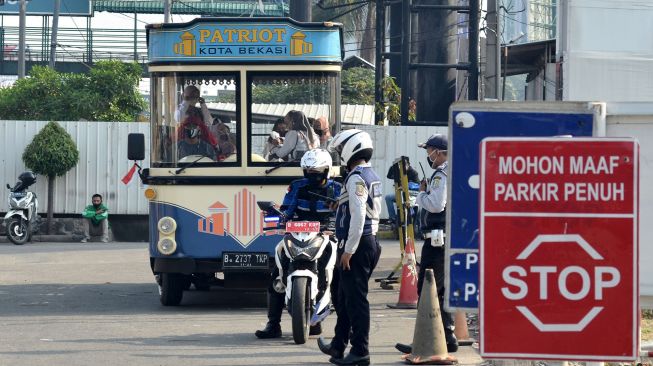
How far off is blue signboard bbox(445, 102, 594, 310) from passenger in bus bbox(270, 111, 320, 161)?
239 inches

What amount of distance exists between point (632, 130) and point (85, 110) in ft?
75.5

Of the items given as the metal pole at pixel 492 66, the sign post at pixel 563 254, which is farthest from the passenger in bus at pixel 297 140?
the sign post at pixel 563 254

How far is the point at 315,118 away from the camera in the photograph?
12922 mm

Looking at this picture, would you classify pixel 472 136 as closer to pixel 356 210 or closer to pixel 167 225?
pixel 356 210

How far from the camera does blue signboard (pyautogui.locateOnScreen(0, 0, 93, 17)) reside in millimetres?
53594

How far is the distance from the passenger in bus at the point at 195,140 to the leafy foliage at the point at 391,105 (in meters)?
14.2

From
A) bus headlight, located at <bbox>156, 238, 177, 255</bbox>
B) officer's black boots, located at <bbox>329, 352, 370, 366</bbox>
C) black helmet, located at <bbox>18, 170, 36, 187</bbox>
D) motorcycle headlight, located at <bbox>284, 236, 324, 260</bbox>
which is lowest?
officer's black boots, located at <bbox>329, 352, 370, 366</bbox>

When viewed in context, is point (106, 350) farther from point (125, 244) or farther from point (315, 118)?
point (125, 244)

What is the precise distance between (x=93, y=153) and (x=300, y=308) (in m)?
14.0

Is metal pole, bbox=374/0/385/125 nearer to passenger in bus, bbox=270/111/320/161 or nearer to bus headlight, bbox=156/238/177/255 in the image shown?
passenger in bus, bbox=270/111/320/161

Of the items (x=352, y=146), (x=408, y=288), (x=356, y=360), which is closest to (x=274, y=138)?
(x=408, y=288)

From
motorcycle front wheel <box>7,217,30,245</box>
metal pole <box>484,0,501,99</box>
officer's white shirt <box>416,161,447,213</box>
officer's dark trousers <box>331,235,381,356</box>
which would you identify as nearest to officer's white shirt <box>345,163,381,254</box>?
officer's dark trousers <box>331,235,381,356</box>

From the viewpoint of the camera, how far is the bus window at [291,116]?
1279cm

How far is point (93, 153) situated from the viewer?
23422mm
